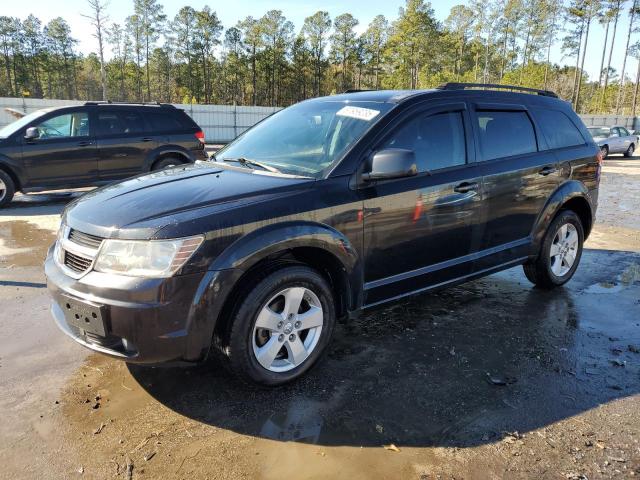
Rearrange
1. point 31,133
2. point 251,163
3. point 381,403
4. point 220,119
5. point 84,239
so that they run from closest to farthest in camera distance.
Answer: point 84,239
point 381,403
point 251,163
point 31,133
point 220,119

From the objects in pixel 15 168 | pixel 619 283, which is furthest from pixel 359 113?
pixel 15 168

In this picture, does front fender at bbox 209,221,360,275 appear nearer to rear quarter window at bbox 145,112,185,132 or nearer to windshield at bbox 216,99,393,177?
windshield at bbox 216,99,393,177

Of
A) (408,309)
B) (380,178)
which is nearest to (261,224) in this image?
(380,178)

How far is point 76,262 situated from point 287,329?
1327mm

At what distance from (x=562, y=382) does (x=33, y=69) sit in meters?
83.9

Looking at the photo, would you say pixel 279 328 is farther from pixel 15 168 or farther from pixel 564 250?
pixel 15 168

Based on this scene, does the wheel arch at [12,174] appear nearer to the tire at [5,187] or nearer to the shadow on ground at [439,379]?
the tire at [5,187]

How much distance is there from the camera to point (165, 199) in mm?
2986

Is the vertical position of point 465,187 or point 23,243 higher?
point 465,187

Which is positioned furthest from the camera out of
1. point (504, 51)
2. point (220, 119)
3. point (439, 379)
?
point (504, 51)

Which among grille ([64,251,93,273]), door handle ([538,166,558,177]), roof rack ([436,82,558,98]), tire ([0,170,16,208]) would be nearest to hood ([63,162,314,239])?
grille ([64,251,93,273])

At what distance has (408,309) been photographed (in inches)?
182

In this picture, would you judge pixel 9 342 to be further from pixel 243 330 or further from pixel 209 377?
pixel 243 330

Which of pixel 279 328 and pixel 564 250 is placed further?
pixel 564 250
